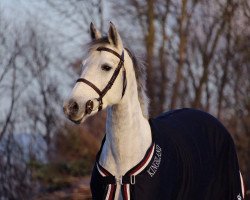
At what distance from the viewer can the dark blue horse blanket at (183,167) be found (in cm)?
541

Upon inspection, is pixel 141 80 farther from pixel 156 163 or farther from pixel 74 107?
pixel 74 107

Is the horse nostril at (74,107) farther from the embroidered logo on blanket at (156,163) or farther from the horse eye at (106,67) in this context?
the embroidered logo on blanket at (156,163)

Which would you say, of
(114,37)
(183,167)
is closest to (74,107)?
(114,37)

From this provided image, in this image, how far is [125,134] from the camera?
5379 millimetres

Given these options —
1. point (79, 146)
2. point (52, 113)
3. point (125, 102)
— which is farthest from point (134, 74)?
point (52, 113)

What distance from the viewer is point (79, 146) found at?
23859 millimetres

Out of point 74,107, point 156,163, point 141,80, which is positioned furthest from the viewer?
point 141,80

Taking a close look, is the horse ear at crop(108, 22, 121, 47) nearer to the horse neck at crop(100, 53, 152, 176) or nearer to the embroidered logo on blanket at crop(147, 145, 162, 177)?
the horse neck at crop(100, 53, 152, 176)

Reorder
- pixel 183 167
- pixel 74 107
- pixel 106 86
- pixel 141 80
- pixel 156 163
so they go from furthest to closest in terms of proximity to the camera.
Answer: pixel 183 167, pixel 141 80, pixel 156 163, pixel 106 86, pixel 74 107

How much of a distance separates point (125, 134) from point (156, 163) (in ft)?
1.14

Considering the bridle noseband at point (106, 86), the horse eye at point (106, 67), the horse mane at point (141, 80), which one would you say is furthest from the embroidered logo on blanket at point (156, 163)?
the horse eye at point (106, 67)

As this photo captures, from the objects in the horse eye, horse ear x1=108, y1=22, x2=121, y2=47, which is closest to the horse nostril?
the horse eye

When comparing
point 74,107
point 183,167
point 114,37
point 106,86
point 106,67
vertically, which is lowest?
point 183,167

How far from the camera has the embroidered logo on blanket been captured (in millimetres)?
5445
